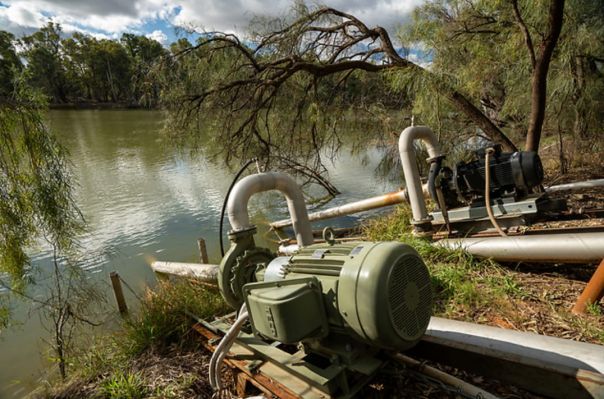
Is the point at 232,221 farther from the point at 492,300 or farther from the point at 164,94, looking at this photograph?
the point at 164,94

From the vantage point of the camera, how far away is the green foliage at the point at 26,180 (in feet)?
9.87

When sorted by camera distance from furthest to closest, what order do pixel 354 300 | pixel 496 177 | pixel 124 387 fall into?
pixel 496 177
pixel 124 387
pixel 354 300

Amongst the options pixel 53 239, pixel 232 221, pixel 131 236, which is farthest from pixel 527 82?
pixel 131 236

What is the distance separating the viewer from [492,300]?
2393 millimetres

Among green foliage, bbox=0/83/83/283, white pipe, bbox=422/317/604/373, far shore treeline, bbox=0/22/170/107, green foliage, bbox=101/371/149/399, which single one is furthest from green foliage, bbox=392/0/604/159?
far shore treeline, bbox=0/22/170/107

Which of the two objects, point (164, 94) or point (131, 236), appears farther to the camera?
point (131, 236)

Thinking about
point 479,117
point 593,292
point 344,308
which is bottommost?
point 593,292

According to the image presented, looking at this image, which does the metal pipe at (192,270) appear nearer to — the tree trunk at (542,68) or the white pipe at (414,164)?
the white pipe at (414,164)

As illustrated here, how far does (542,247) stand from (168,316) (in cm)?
293

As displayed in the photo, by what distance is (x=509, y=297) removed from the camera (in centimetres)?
241

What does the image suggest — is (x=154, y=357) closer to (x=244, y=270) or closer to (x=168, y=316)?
(x=168, y=316)

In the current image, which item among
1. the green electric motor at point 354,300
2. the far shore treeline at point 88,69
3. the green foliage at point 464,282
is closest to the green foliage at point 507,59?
the green foliage at point 464,282

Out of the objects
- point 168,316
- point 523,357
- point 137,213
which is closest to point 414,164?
point 523,357

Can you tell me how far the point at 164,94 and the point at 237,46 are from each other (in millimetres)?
1400
